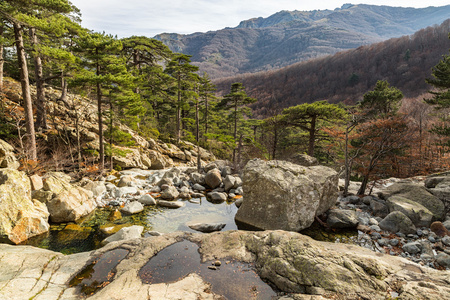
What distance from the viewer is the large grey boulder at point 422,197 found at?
986cm

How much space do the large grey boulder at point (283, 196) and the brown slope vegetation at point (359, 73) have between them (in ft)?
202

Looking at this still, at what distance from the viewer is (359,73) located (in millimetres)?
81312

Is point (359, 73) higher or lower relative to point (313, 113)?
higher

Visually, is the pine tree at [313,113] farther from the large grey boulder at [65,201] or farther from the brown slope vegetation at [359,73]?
the brown slope vegetation at [359,73]

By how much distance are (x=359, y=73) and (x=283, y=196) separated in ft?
297

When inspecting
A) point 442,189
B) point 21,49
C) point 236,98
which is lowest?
point 442,189

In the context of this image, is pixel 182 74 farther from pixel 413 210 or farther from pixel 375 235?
pixel 413 210

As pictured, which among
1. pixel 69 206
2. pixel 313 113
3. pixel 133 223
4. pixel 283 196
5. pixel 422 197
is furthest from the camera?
pixel 313 113

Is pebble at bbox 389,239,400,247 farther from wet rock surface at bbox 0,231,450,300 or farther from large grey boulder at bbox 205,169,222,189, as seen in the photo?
large grey boulder at bbox 205,169,222,189

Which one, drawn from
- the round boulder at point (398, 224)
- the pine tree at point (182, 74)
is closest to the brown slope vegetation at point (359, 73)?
the pine tree at point (182, 74)

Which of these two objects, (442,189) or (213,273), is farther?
(442,189)

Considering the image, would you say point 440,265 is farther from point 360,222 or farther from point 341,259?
point 341,259

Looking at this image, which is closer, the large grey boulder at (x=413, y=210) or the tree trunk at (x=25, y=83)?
the large grey boulder at (x=413, y=210)

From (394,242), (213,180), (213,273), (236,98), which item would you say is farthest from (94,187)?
(236,98)
